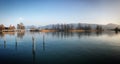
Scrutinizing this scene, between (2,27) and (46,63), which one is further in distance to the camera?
(2,27)

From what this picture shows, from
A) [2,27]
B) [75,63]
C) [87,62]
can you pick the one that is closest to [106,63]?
[87,62]

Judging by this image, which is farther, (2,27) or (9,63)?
(2,27)

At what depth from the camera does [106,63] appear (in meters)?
11.6

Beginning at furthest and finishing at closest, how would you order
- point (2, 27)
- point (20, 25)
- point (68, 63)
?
point (20, 25) < point (2, 27) < point (68, 63)

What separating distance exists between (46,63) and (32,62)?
1.36 m

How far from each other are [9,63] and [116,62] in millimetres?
8855

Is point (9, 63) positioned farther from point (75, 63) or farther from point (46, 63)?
point (75, 63)

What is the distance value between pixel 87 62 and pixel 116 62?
7.89 feet

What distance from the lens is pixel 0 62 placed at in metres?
12.0

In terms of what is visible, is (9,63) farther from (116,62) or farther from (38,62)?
(116,62)

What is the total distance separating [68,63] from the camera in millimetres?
11523

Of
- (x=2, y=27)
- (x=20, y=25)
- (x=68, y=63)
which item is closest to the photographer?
(x=68, y=63)

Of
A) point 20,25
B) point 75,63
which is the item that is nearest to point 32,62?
point 75,63

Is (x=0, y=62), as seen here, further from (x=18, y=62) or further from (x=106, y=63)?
(x=106, y=63)
